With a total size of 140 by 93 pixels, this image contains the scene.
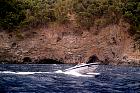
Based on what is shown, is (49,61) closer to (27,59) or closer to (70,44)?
(27,59)

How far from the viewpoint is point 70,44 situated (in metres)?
55.4

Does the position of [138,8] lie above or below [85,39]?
above

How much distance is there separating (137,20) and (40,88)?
38.5 m

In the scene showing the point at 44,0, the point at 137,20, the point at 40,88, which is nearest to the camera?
the point at 40,88

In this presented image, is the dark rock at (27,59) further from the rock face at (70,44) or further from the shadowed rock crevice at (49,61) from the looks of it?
the shadowed rock crevice at (49,61)

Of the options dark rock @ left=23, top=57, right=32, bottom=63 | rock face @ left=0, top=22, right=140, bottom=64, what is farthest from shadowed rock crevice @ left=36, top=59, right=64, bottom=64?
dark rock @ left=23, top=57, right=32, bottom=63

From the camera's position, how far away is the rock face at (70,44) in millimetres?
53781

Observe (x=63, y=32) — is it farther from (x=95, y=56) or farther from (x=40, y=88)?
(x=40, y=88)

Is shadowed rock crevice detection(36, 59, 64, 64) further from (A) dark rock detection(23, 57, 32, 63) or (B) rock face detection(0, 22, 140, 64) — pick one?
Result: (A) dark rock detection(23, 57, 32, 63)

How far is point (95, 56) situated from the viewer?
5419 centimetres

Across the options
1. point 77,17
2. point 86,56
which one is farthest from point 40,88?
point 77,17

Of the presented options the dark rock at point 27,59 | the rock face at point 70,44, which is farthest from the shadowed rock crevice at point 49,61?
the dark rock at point 27,59

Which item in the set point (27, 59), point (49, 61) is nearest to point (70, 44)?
point (49, 61)

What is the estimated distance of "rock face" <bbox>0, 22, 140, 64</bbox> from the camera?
176ft
